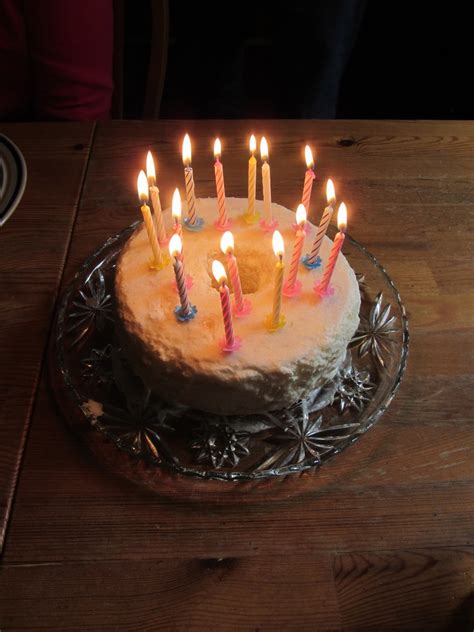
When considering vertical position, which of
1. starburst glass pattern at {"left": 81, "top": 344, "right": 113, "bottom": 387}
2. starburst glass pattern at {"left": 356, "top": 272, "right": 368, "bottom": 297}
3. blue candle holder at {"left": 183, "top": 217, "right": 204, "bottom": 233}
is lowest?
starburst glass pattern at {"left": 81, "top": 344, "right": 113, "bottom": 387}

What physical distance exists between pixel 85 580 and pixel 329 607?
0.46 metres

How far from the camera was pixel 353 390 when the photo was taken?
4.02 feet

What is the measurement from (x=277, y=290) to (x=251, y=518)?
48 cm

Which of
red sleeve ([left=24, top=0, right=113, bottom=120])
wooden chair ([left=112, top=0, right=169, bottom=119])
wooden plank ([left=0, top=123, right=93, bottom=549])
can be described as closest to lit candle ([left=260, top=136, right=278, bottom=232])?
wooden plank ([left=0, top=123, right=93, bottom=549])

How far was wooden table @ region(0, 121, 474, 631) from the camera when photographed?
983 mm

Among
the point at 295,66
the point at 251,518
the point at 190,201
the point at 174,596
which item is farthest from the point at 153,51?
the point at 174,596

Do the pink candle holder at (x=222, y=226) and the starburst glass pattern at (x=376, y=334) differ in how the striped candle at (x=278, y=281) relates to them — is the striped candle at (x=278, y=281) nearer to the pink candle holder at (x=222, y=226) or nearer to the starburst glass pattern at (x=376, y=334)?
the pink candle holder at (x=222, y=226)

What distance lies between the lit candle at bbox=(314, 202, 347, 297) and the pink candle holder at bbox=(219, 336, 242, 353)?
0.70 ft

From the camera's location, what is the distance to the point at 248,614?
977 millimetres

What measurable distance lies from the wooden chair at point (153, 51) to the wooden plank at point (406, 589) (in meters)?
1.74

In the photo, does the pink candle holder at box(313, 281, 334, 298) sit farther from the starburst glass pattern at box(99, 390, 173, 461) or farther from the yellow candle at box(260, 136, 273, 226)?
the starburst glass pattern at box(99, 390, 173, 461)

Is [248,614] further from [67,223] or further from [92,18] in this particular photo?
[92,18]

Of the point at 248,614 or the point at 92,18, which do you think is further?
the point at 92,18

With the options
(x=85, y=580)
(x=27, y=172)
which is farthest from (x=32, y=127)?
(x=85, y=580)
